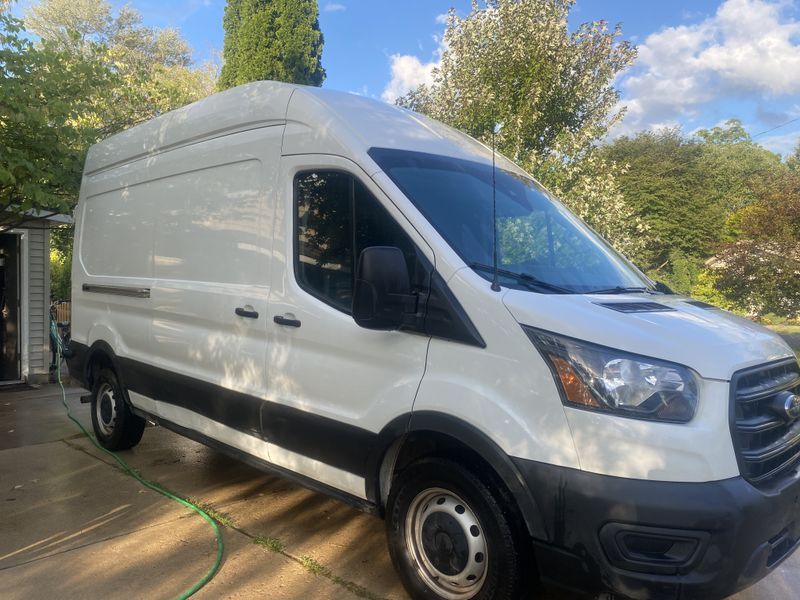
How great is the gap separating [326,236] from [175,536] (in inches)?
83.4

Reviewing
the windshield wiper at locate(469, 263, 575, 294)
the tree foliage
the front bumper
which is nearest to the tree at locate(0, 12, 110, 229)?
the tree foliage

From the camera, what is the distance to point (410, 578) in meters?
3.11

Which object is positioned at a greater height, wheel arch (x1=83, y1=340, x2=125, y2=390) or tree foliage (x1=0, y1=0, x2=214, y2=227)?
tree foliage (x1=0, y1=0, x2=214, y2=227)

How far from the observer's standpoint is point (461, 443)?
9.36ft

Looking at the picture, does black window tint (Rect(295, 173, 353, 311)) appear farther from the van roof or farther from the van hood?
the van hood

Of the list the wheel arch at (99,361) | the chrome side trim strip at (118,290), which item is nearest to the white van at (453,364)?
the chrome side trim strip at (118,290)

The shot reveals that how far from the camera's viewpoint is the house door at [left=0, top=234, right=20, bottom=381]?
34.2 ft

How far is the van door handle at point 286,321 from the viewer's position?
3.58 m

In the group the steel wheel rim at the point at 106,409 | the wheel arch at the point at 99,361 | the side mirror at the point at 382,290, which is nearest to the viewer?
the side mirror at the point at 382,290

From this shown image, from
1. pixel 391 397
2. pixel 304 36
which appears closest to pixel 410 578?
pixel 391 397

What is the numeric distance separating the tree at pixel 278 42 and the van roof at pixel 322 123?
10781mm

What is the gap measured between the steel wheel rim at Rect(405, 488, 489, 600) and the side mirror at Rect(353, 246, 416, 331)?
839mm

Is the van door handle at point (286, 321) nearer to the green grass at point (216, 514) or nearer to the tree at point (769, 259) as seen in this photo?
the green grass at point (216, 514)

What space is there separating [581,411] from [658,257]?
3741cm
